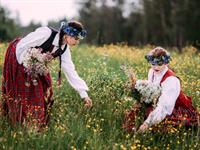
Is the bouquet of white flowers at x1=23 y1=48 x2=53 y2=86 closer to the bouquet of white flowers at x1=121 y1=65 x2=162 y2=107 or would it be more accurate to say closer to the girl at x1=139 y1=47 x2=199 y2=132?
the bouquet of white flowers at x1=121 y1=65 x2=162 y2=107

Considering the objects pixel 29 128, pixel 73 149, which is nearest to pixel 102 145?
pixel 73 149

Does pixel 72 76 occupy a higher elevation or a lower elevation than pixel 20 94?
higher

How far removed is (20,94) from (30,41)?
0.67 metres

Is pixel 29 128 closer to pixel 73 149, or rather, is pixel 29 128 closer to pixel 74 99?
pixel 73 149

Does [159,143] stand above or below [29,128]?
below

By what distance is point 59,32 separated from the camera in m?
6.46

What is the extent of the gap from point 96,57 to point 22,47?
561 centimetres

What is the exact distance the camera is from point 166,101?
6.12 m

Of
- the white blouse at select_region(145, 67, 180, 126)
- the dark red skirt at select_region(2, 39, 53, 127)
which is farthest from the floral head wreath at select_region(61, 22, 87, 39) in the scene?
the white blouse at select_region(145, 67, 180, 126)

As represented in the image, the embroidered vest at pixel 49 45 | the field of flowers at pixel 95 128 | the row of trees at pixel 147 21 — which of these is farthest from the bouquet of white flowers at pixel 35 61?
the row of trees at pixel 147 21

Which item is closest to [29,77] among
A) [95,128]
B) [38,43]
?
[38,43]

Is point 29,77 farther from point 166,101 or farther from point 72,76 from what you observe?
point 166,101

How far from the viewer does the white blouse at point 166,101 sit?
6.06m

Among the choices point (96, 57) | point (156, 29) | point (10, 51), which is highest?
point (10, 51)
